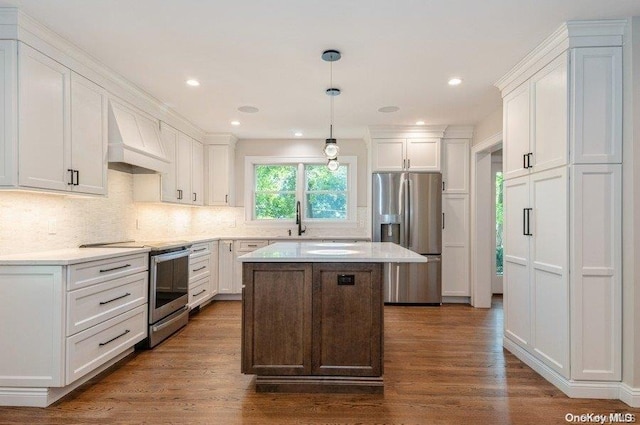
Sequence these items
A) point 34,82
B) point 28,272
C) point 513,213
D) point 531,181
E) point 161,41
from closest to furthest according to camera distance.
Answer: point 28,272 < point 34,82 < point 161,41 < point 531,181 < point 513,213

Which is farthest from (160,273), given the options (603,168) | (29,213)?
(603,168)

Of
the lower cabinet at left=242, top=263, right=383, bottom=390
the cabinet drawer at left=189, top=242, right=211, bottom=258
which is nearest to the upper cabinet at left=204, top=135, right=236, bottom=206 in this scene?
the cabinet drawer at left=189, top=242, right=211, bottom=258

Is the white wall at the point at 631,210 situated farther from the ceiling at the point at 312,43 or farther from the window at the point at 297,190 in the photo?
the window at the point at 297,190

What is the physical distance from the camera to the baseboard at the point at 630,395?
228cm

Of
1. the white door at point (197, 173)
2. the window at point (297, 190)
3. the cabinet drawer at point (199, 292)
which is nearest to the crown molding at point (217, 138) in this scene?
the white door at point (197, 173)

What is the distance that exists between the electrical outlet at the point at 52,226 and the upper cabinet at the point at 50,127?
1.22 feet

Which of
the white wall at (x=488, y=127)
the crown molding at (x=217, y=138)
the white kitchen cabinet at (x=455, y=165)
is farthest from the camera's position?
the crown molding at (x=217, y=138)

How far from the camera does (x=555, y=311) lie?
257cm

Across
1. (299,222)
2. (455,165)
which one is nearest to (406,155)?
(455,165)

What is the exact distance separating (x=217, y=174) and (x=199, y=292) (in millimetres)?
1877

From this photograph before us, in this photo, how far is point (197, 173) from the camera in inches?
205

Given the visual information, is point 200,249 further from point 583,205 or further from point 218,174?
point 583,205

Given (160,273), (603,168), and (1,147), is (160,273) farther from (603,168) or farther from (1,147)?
(603,168)

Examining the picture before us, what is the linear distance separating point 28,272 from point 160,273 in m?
1.21
